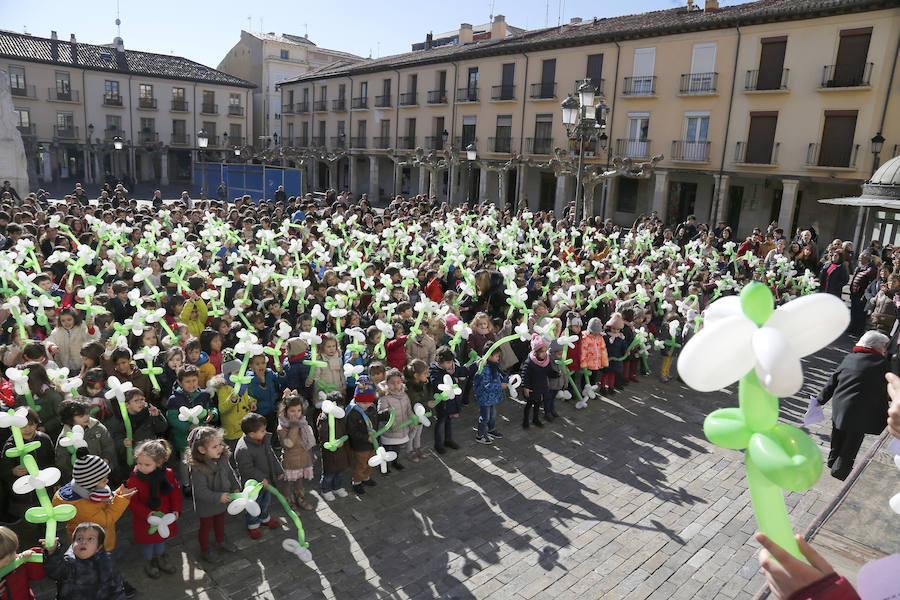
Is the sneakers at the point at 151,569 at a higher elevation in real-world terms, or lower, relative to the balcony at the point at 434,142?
lower

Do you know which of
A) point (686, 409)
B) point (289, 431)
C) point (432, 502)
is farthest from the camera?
point (686, 409)

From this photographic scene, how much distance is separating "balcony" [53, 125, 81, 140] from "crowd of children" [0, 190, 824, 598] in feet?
117

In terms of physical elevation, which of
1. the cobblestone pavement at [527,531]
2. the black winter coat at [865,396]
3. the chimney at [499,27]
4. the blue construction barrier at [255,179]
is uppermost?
the chimney at [499,27]

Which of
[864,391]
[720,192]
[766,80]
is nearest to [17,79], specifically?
[720,192]

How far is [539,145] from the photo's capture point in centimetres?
2961

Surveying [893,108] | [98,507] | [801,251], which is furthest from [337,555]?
[893,108]

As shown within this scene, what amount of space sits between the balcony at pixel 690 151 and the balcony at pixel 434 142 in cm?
1379

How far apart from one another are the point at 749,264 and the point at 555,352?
8.11 meters

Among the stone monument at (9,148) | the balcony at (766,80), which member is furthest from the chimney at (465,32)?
the stone monument at (9,148)

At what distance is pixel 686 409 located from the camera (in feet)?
27.5

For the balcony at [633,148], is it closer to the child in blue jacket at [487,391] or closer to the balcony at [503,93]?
the balcony at [503,93]

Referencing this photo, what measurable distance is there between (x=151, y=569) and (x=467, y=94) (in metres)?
31.3

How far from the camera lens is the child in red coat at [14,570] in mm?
3320

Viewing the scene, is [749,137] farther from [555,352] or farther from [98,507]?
[98,507]
